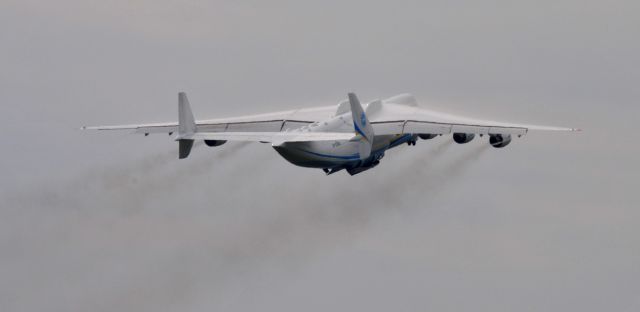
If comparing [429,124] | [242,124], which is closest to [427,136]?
[429,124]

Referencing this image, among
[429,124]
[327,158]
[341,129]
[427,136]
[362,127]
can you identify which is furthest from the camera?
[427,136]

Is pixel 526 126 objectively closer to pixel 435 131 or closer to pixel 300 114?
pixel 435 131

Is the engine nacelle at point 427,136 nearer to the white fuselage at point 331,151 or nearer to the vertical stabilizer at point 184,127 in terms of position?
the white fuselage at point 331,151

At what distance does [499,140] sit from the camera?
52531 millimetres

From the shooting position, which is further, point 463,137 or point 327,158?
point 463,137

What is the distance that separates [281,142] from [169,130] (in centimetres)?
767

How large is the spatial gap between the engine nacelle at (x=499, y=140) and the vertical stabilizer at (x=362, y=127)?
16.0 ft

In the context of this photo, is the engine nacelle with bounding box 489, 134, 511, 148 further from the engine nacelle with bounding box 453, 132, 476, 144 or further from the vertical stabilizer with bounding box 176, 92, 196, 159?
the vertical stabilizer with bounding box 176, 92, 196, 159

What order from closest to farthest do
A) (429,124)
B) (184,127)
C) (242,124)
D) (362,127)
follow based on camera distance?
(184,127)
(362,127)
(429,124)
(242,124)

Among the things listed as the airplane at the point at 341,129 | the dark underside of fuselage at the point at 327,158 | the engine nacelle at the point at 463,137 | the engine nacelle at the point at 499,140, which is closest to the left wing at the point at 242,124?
the airplane at the point at 341,129

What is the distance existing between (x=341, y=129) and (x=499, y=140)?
240 inches

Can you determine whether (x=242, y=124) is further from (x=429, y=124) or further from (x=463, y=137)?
(x=463, y=137)

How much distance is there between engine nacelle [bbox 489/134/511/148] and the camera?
2067 inches

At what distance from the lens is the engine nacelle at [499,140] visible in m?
52.5
